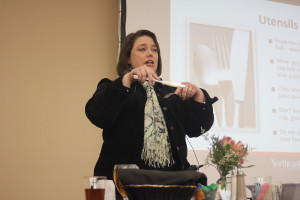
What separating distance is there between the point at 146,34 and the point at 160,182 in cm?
132

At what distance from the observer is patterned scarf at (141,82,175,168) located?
159cm

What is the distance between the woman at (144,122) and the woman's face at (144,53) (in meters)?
0.17

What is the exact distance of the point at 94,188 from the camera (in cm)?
102

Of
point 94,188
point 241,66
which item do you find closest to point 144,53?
point 94,188

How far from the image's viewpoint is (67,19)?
10.5ft

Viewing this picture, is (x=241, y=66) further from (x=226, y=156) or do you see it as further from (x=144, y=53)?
(x=226, y=156)

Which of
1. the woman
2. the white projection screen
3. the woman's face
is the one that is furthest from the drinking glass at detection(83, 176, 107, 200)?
the white projection screen

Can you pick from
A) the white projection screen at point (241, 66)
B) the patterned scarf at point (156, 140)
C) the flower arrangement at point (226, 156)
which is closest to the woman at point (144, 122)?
the patterned scarf at point (156, 140)

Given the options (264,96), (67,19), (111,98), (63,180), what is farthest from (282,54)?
(111,98)

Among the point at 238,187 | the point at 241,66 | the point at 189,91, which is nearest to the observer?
the point at 238,187

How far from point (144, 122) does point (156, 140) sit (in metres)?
0.10

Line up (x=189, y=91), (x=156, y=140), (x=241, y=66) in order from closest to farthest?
(x=189, y=91)
(x=156, y=140)
(x=241, y=66)

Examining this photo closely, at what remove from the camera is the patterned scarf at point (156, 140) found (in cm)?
159

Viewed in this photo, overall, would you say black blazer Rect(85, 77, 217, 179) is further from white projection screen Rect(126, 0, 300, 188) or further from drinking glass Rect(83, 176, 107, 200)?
white projection screen Rect(126, 0, 300, 188)
